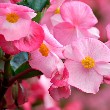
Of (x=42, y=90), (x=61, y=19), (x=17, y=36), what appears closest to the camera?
(x=17, y=36)

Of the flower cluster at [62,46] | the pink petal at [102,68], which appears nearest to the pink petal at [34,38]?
the flower cluster at [62,46]

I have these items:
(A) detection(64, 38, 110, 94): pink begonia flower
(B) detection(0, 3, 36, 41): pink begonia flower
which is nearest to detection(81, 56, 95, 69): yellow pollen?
(A) detection(64, 38, 110, 94): pink begonia flower

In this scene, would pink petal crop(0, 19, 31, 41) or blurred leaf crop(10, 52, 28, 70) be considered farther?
blurred leaf crop(10, 52, 28, 70)

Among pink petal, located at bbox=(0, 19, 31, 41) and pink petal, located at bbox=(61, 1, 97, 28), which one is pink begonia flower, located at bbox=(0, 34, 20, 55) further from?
pink petal, located at bbox=(61, 1, 97, 28)

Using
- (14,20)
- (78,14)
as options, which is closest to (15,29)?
(14,20)

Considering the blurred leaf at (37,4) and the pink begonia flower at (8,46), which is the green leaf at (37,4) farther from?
the pink begonia flower at (8,46)

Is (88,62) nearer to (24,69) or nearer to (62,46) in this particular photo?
(62,46)

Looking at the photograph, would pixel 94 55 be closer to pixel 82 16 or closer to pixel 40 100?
pixel 82 16

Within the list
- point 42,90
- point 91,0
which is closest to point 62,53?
point 42,90

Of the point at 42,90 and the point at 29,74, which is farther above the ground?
the point at 29,74
